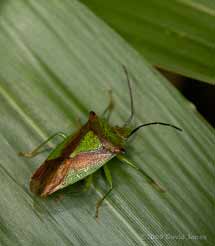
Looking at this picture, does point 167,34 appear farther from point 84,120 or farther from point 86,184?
point 86,184

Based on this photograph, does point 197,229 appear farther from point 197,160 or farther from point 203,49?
point 203,49

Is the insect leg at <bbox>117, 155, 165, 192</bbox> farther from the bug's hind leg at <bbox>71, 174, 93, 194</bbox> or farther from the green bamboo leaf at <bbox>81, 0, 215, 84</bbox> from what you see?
the green bamboo leaf at <bbox>81, 0, 215, 84</bbox>

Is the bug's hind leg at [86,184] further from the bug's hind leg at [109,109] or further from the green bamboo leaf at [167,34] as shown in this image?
the green bamboo leaf at [167,34]

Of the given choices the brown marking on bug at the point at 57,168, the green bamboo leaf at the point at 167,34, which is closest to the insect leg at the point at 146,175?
the brown marking on bug at the point at 57,168

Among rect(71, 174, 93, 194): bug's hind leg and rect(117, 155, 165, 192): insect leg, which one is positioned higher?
rect(71, 174, 93, 194): bug's hind leg

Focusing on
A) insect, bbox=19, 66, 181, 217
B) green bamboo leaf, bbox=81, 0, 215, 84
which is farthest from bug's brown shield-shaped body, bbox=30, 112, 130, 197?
green bamboo leaf, bbox=81, 0, 215, 84

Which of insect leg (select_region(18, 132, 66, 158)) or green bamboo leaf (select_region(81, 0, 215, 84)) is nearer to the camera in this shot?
insect leg (select_region(18, 132, 66, 158))

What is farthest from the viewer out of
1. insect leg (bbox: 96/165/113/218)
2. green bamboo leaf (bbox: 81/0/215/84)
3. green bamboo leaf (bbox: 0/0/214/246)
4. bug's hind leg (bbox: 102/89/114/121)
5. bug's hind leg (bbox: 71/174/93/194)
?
green bamboo leaf (bbox: 81/0/215/84)

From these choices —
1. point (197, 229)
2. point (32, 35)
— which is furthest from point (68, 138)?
point (197, 229)
